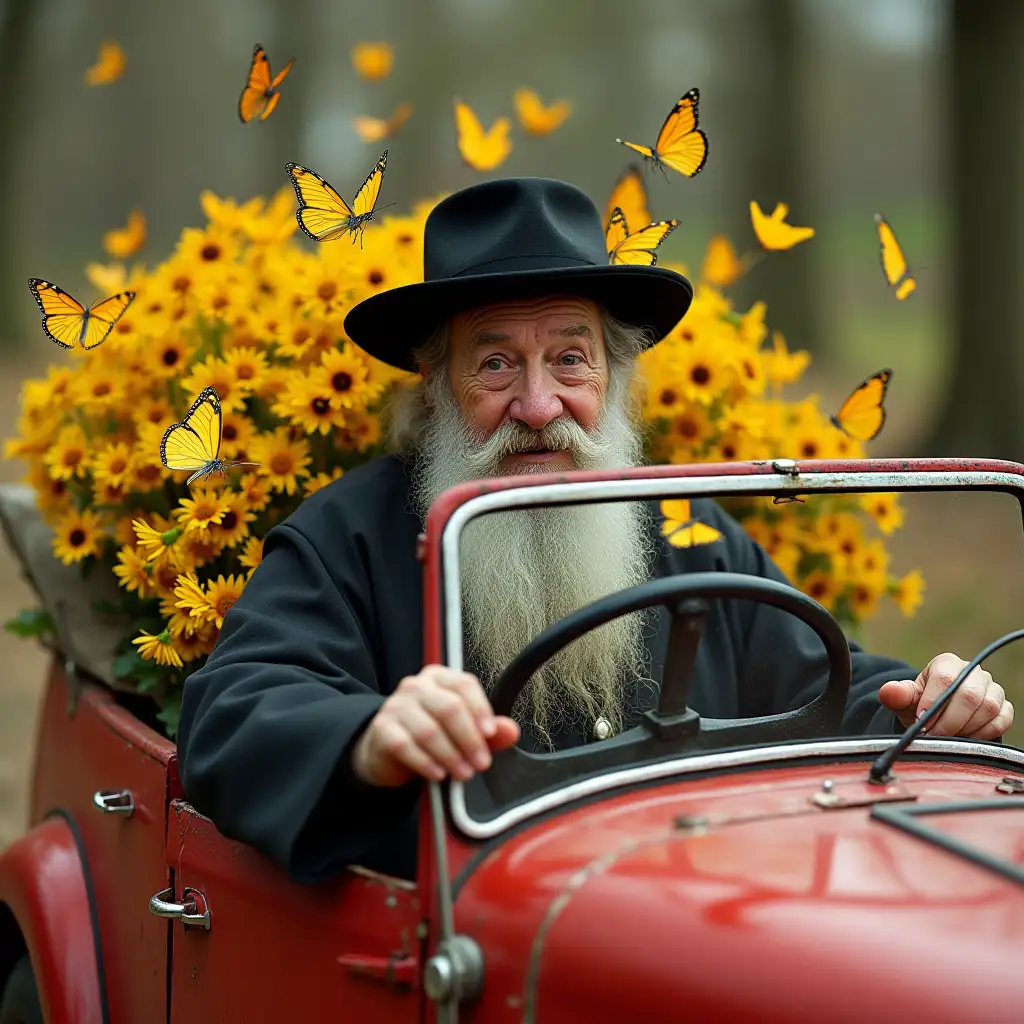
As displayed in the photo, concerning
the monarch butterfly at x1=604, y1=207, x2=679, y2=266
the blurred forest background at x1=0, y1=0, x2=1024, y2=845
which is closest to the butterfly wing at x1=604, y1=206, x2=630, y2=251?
the monarch butterfly at x1=604, y1=207, x2=679, y2=266

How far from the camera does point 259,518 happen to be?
358 centimetres

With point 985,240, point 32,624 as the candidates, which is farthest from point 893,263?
point 985,240

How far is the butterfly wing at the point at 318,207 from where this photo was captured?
Result: 318 centimetres

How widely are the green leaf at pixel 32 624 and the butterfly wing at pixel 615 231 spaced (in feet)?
5.66

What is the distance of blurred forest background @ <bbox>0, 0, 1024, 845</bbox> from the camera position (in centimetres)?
1021

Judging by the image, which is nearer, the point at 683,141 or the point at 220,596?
the point at 220,596

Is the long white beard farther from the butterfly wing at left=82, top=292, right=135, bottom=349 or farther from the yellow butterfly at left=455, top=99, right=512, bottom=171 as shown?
the yellow butterfly at left=455, top=99, right=512, bottom=171

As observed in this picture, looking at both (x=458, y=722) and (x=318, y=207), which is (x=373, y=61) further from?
(x=458, y=722)

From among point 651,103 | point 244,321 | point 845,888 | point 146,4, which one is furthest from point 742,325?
point 651,103

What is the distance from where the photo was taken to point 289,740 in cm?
223

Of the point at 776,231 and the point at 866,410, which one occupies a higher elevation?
the point at 776,231

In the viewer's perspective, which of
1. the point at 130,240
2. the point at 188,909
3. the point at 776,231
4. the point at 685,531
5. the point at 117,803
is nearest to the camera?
the point at 188,909

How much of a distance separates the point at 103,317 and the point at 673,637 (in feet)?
6.02

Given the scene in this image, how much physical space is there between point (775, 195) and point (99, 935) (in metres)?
12.0
